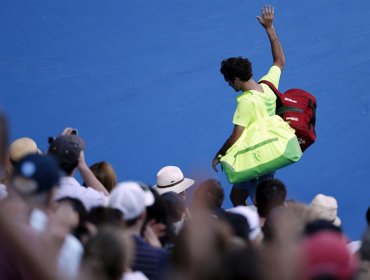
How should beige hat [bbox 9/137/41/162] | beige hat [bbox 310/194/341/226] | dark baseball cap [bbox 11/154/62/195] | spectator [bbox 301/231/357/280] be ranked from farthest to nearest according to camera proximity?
beige hat [bbox 9/137/41/162], beige hat [bbox 310/194/341/226], dark baseball cap [bbox 11/154/62/195], spectator [bbox 301/231/357/280]

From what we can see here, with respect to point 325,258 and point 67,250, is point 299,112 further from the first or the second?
point 325,258

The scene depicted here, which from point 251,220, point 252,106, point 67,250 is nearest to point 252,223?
point 251,220

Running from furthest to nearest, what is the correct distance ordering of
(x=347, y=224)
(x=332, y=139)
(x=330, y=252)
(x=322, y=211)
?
(x=332, y=139), (x=347, y=224), (x=322, y=211), (x=330, y=252)

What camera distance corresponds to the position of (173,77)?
780cm

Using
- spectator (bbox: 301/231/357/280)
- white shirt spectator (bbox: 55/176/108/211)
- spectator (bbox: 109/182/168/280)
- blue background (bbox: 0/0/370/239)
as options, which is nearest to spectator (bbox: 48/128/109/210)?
white shirt spectator (bbox: 55/176/108/211)

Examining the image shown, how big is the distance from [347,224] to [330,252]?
163 inches

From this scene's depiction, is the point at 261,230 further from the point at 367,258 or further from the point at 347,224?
the point at 347,224

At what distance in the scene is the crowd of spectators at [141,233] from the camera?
2.09 meters

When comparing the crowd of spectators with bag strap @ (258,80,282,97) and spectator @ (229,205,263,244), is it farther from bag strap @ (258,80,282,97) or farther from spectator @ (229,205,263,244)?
bag strap @ (258,80,282,97)

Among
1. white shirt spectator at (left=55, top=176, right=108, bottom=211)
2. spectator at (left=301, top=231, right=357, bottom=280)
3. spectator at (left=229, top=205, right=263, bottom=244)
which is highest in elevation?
white shirt spectator at (left=55, top=176, right=108, bottom=211)

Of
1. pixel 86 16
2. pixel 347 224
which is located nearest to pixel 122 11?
pixel 86 16

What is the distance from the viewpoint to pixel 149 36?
26.9 feet

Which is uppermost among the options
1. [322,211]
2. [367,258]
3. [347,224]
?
[347,224]

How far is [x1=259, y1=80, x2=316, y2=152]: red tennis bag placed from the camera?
5.48m
